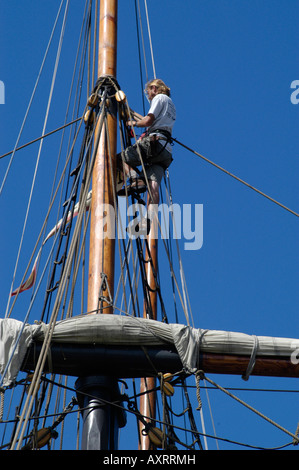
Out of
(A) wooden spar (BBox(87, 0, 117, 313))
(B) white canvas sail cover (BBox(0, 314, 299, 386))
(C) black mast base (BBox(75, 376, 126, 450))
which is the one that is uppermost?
(A) wooden spar (BBox(87, 0, 117, 313))

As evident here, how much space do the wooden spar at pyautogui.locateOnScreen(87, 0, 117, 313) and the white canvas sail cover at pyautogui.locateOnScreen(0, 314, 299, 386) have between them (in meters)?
0.35

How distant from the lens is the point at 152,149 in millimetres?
11156

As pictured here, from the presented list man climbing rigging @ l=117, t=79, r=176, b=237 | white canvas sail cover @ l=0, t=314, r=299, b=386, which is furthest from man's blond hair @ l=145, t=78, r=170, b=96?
white canvas sail cover @ l=0, t=314, r=299, b=386

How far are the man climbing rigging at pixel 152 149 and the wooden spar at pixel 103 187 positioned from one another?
0.29m

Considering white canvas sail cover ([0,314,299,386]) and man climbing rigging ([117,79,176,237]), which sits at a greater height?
man climbing rigging ([117,79,176,237])

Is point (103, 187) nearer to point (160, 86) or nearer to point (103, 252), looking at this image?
point (103, 252)

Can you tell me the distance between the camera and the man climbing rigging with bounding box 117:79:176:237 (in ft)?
36.6

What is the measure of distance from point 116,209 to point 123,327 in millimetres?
1864

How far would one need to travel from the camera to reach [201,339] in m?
9.22

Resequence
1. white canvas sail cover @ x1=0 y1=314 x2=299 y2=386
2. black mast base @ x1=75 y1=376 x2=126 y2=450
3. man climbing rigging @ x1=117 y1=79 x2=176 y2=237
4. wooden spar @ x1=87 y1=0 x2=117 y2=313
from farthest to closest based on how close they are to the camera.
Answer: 1. man climbing rigging @ x1=117 y1=79 x2=176 y2=237
2. wooden spar @ x1=87 y1=0 x2=117 y2=313
3. white canvas sail cover @ x1=0 y1=314 x2=299 y2=386
4. black mast base @ x1=75 y1=376 x2=126 y2=450

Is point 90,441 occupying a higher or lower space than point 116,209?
lower

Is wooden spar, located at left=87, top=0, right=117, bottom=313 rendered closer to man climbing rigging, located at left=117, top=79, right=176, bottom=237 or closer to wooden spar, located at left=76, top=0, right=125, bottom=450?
wooden spar, located at left=76, top=0, right=125, bottom=450
